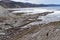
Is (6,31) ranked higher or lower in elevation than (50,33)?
lower

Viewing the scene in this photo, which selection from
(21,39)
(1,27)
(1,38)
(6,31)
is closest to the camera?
(21,39)

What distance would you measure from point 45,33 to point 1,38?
3903 millimetres

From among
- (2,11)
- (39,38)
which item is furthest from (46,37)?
(2,11)

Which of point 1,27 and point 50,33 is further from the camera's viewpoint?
point 1,27

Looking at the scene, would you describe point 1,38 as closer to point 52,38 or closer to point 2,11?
point 52,38

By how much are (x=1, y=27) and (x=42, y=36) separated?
898 centimetres

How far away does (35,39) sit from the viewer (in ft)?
54.5

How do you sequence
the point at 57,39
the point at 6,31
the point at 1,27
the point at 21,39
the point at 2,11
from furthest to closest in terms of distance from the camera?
the point at 2,11
the point at 1,27
the point at 6,31
the point at 21,39
the point at 57,39

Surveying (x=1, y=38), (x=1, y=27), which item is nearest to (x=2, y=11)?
(x=1, y=27)

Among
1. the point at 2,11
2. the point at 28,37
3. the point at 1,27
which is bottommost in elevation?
the point at 2,11

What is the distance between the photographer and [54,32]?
17812mm

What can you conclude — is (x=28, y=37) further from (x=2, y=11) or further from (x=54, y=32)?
(x=2, y=11)

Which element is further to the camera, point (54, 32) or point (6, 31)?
point (6, 31)

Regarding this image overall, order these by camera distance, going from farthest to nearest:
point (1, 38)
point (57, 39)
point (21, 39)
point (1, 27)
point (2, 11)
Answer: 1. point (2, 11)
2. point (1, 27)
3. point (1, 38)
4. point (21, 39)
5. point (57, 39)
